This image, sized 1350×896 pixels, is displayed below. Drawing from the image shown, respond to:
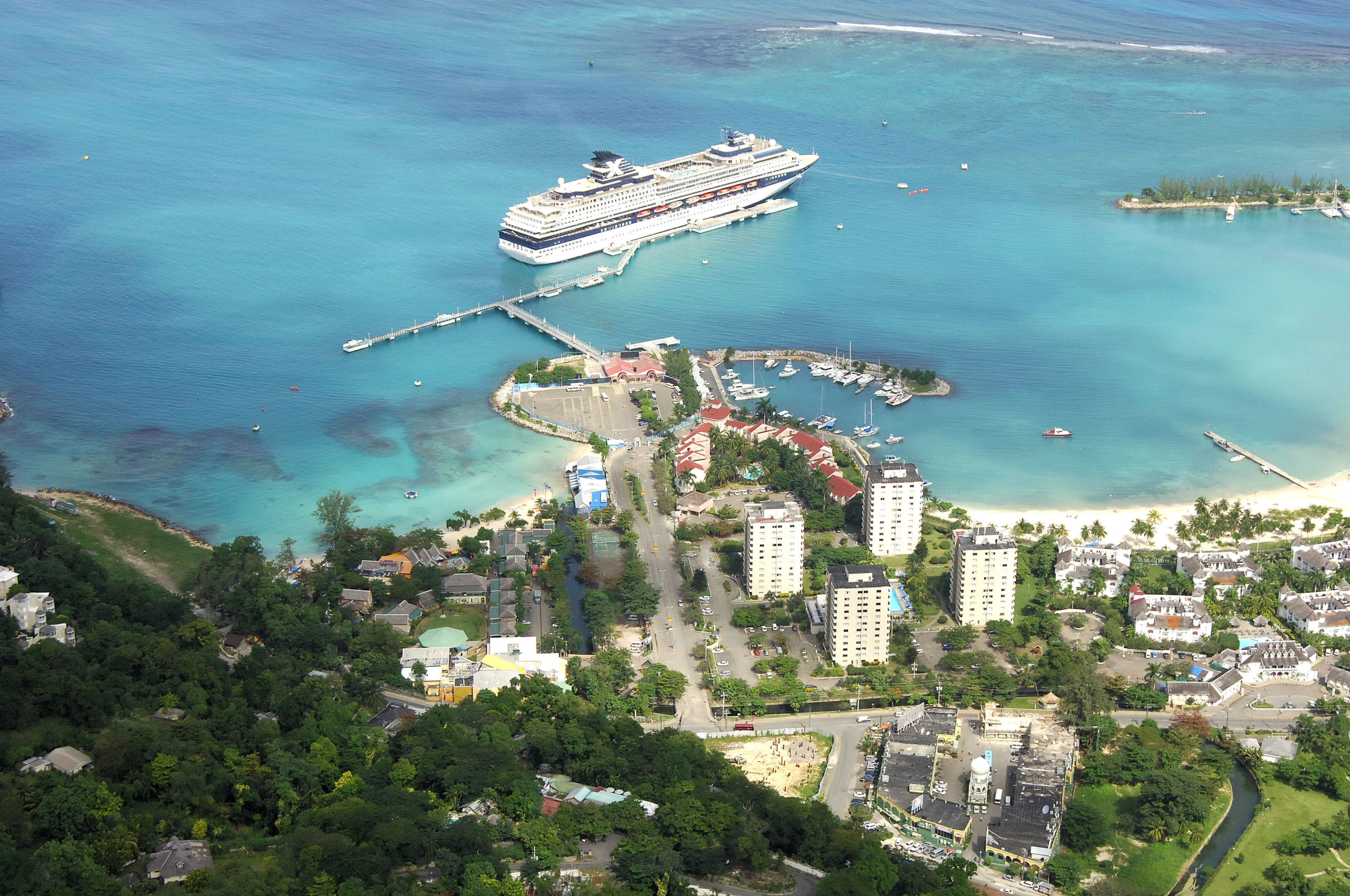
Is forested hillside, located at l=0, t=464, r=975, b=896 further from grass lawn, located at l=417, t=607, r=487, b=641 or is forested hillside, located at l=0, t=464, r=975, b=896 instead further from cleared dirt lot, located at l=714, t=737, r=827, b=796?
grass lawn, located at l=417, t=607, r=487, b=641

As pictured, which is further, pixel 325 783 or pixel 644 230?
pixel 644 230

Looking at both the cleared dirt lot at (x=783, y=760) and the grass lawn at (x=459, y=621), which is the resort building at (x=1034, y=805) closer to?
the cleared dirt lot at (x=783, y=760)

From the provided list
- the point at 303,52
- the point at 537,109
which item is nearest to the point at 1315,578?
the point at 537,109

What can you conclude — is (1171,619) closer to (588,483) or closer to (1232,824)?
(1232,824)

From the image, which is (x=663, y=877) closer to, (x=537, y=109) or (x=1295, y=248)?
(x=1295, y=248)

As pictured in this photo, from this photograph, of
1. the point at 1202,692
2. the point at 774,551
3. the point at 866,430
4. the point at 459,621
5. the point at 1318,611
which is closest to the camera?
the point at 1202,692

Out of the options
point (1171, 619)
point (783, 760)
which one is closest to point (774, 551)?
point (783, 760)
